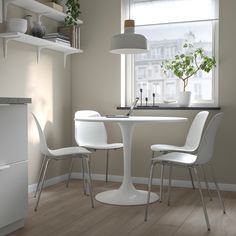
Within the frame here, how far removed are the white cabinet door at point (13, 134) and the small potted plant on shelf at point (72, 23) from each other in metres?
1.88

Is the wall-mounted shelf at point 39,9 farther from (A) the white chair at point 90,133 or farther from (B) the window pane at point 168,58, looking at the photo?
(A) the white chair at point 90,133

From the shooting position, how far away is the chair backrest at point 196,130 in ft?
12.7

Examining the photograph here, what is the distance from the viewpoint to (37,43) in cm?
396

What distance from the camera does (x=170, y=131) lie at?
432 centimetres

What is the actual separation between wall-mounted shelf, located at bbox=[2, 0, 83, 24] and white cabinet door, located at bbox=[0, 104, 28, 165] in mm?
1365

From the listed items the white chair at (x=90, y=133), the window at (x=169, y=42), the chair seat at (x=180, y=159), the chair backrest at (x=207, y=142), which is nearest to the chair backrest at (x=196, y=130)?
the window at (x=169, y=42)

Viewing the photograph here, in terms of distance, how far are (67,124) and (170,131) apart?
1240mm

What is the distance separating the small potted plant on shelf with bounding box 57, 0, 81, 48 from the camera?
14.2 ft

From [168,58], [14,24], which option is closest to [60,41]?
[14,24]

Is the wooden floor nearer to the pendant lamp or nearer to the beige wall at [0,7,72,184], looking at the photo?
the beige wall at [0,7,72,184]

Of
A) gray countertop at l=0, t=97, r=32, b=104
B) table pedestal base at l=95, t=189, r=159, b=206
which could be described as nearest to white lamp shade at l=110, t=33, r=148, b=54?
gray countertop at l=0, t=97, r=32, b=104

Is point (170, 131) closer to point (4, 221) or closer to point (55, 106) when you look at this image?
point (55, 106)

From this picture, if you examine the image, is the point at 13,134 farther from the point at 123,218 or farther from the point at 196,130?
the point at 196,130

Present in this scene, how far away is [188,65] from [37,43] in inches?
63.0
